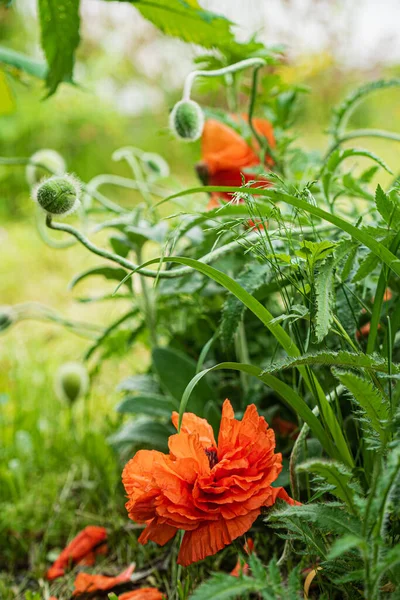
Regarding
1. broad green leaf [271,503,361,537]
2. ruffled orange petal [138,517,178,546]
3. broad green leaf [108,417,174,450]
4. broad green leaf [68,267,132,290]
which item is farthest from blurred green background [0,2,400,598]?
broad green leaf [271,503,361,537]

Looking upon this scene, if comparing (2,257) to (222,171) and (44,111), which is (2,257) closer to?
(44,111)

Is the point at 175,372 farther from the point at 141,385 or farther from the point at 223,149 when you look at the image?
the point at 223,149

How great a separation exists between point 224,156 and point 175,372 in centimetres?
35

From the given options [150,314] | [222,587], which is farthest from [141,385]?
[222,587]

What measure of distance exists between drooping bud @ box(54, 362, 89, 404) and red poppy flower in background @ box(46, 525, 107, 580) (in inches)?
10.4

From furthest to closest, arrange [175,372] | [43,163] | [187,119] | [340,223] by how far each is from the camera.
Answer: [43,163] → [175,372] → [187,119] → [340,223]

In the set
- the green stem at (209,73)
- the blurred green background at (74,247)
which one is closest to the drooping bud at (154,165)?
the blurred green background at (74,247)

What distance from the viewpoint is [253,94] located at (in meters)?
0.84

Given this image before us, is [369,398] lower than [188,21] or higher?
lower

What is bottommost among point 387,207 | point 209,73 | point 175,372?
point 175,372

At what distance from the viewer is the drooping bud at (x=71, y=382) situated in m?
1.03

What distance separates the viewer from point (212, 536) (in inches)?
19.3

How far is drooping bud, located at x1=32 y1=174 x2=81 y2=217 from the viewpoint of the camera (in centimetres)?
55

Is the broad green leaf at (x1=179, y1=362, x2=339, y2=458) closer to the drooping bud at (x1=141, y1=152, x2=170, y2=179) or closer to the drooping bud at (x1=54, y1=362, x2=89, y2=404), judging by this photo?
the drooping bud at (x1=54, y1=362, x2=89, y2=404)
